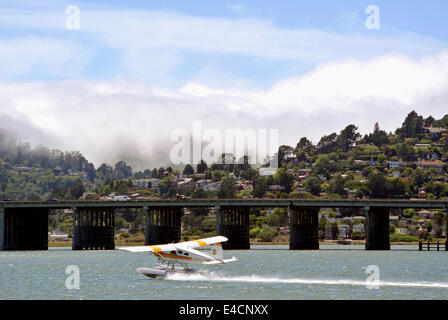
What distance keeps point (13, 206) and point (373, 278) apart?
4450 inches

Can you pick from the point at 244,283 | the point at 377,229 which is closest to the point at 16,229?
the point at 377,229

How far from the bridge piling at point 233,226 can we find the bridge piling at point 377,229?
25.3 m

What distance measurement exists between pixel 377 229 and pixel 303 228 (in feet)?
50.2

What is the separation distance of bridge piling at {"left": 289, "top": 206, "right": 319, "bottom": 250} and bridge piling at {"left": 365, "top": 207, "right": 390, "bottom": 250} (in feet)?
42.2

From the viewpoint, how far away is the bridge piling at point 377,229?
184 m

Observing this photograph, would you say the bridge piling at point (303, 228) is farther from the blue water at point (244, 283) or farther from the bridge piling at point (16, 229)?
the blue water at point (244, 283)

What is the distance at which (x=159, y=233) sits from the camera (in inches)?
7840

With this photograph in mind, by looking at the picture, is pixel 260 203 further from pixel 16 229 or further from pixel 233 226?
pixel 16 229

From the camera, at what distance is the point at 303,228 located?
190 metres

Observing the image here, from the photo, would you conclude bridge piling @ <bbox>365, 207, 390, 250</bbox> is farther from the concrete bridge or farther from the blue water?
the blue water
